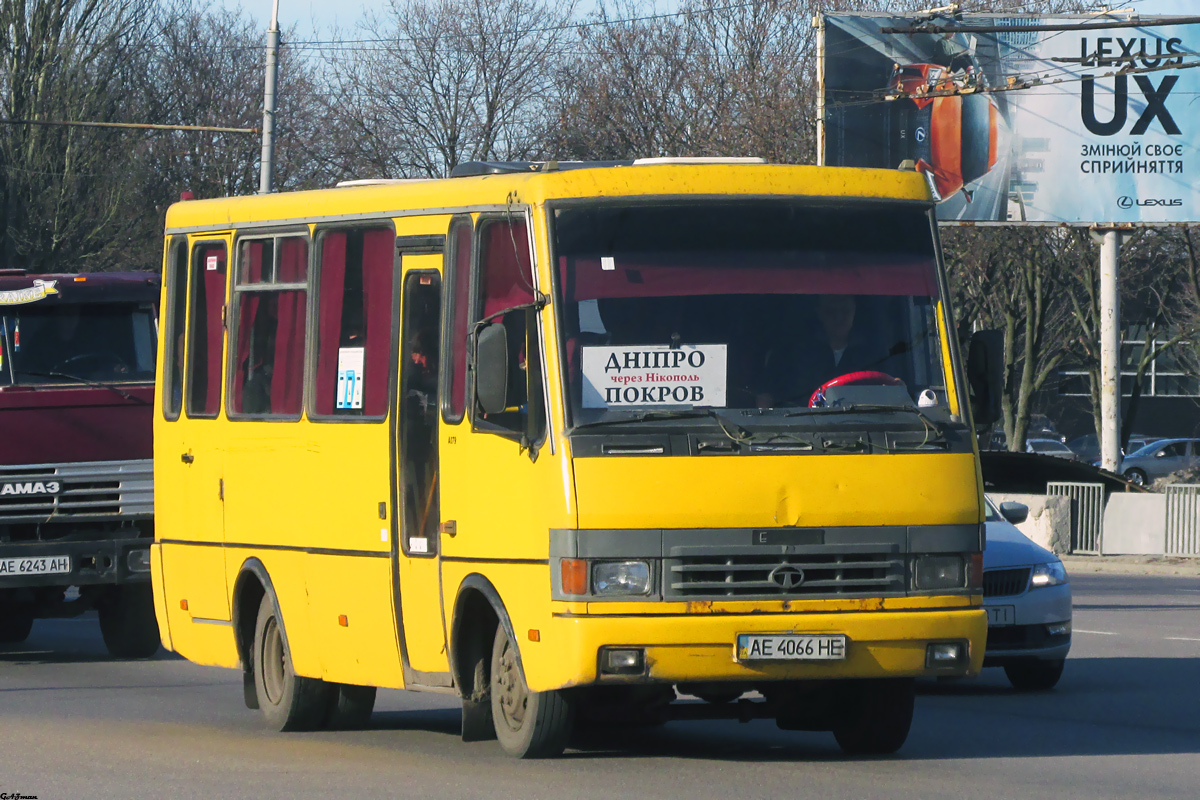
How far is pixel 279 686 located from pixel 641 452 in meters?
3.32

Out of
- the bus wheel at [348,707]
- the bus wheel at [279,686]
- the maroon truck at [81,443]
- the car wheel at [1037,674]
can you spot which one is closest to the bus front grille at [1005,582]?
the car wheel at [1037,674]

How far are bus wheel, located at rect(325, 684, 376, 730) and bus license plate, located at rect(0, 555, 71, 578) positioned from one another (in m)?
4.06

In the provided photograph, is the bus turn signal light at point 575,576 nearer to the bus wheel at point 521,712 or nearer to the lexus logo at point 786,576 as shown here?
the bus wheel at point 521,712

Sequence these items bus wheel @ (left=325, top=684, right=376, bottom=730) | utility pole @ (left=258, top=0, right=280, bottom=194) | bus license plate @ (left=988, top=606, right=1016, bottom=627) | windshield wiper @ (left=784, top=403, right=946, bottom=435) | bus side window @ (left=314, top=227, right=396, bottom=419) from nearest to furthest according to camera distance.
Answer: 1. windshield wiper @ (left=784, top=403, right=946, bottom=435)
2. bus side window @ (left=314, top=227, right=396, bottom=419)
3. bus wheel @ (left=325, top=684, right=376, bottom=730)
4. bus license plate @ (left=988, top=606, right=1016, bottom=627)
5. utility pole @ (left=258, top=0, right=280, bottom=194)

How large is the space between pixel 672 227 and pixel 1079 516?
73.8ft

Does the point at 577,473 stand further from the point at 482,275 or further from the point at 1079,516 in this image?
the point at 1079,516

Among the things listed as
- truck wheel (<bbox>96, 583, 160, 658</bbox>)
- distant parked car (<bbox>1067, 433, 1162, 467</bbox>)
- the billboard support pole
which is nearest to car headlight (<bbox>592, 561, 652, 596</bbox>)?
truck wheel (<bbox>96, 583, 160, 658</bbox>)

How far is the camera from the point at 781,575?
8.48 metres

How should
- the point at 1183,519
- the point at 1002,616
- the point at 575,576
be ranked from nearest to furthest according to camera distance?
the point at 575,576
the point at 1002,616
the point at 1183,519

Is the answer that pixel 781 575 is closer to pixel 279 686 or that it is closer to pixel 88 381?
pixel 279 686

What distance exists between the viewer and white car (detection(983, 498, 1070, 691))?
41.7 feet

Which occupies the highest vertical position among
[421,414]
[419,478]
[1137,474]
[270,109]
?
[270,109]

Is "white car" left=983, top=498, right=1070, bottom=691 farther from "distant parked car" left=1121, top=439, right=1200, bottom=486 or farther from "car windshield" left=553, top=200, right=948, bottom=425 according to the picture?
"distant parked car" left=1121, top=439, right=1200, bottom=486

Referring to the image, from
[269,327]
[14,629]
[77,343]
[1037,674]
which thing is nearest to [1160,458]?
[14,629]
